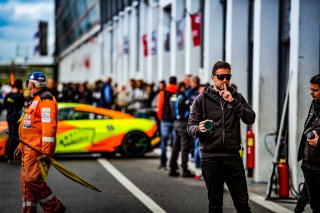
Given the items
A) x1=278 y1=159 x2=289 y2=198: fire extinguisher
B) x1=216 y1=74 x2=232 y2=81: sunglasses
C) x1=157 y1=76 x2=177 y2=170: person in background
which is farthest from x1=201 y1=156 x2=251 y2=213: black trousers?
x1=157 y1=76 x2=177 y2=170: person in background

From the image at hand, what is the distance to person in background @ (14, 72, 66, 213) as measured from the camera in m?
9.12

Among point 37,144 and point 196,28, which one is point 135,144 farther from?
point 37,144

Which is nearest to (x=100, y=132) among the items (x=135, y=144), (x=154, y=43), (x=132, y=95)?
(x=135, y=144)

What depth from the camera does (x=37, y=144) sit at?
923 cm

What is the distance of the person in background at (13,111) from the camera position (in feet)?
59.9

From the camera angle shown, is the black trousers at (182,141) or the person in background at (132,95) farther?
the person in background at (132,95)

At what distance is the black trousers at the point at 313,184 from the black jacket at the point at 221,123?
3.10 feet

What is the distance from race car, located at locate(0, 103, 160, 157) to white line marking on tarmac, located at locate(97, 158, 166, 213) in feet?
1.68

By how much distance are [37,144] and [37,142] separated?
1.0 inches

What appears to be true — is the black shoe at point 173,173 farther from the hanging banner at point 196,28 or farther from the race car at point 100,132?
the hanging banner at point 196,28

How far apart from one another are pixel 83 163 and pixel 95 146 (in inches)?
42.1

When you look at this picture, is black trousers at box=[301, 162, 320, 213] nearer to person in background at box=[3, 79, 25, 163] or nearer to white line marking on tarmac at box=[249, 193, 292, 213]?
white line marking on tarmac at box=[249, 193, 292, 213]

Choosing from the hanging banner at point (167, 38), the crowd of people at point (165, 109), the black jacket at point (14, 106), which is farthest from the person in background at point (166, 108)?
the hanging banner at point (167, 38)

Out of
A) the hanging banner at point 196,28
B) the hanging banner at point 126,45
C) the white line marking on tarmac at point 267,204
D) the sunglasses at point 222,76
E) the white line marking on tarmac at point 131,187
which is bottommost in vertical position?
the white line marking on tarmac at point 267,204
